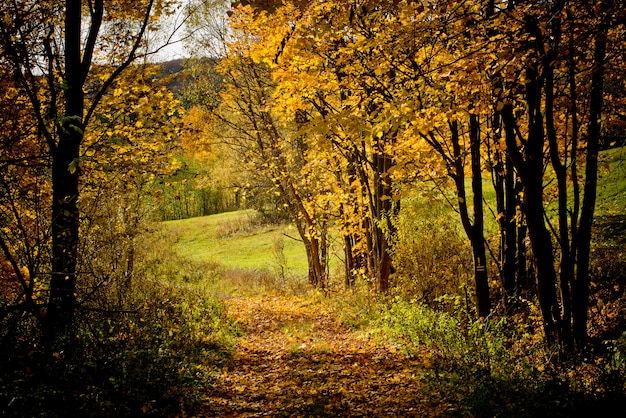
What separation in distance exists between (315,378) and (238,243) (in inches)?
1134

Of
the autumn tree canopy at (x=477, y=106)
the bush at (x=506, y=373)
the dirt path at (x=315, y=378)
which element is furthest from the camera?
the dirt path at (x=315, y=378)

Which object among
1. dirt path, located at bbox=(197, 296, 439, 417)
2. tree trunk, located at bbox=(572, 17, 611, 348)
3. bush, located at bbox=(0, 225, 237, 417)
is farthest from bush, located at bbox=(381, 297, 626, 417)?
bush, located at bbox=(0, 225, 237, 417)

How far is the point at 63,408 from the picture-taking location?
4117 mm

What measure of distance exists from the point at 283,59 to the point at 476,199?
4326 millimetres

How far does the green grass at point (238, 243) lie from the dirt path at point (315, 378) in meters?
13.0

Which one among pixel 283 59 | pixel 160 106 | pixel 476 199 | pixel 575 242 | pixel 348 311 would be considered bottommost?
pixel 348 311

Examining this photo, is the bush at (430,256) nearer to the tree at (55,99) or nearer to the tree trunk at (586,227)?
the tree trunk at (586,227)

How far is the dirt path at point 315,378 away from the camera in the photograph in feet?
17.0

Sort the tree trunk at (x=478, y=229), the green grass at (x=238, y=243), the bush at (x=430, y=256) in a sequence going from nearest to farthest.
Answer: the tree trunk at (x=478, y=229) < the bush at (x=430, y=256) < the green grass at (x=238, y=243)

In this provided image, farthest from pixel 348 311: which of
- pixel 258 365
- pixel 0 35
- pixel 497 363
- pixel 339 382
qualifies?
pixel 0 35

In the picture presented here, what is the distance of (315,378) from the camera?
6328mm

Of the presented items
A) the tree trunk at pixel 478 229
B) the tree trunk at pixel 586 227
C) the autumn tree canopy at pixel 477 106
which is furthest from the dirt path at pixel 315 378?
the tree trunk at pixel 586 227

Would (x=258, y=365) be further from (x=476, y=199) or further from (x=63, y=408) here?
(x=476, y=199)

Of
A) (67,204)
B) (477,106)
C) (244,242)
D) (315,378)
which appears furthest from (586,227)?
(244,242)
